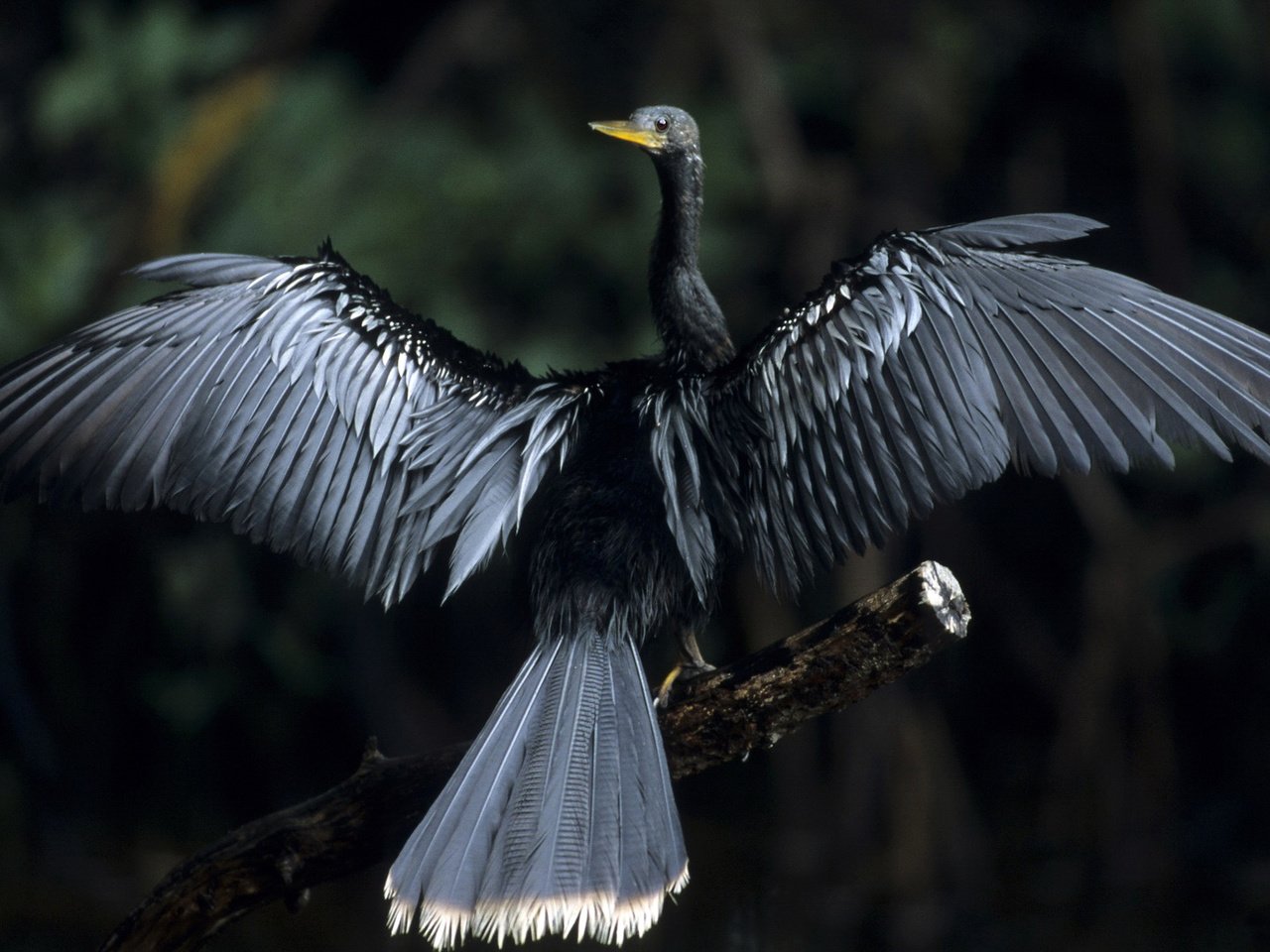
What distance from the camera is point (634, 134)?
411 cm

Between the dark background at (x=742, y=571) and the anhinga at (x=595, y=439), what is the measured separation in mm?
3018

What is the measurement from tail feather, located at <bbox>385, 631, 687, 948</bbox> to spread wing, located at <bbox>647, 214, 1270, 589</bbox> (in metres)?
0.56

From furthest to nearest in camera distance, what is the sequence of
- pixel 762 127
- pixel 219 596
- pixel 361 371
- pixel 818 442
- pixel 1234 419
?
pixel 762 127 → pixel 219 596 → pixel 361 371 → pixel 818 442 → pixel 1234 419

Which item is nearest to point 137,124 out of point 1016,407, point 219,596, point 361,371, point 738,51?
point 219,596

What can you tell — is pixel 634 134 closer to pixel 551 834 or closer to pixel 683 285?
pixel 683 285

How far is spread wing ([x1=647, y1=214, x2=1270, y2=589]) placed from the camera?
10.0 feet

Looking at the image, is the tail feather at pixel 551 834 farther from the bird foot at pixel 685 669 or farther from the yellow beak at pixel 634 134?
the yellow beak at pixel 634 134

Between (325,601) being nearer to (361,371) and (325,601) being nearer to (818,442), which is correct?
(361,371)

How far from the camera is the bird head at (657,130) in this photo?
412cm

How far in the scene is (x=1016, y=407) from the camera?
122 inches

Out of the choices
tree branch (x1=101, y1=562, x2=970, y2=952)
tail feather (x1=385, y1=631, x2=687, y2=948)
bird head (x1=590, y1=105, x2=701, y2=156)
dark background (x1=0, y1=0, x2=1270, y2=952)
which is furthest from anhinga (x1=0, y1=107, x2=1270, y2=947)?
dark background (x1=0, y1=0, x2=1270, y2=952)

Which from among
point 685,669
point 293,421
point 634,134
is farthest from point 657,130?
point 685,669

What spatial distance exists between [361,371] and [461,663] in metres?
3.61

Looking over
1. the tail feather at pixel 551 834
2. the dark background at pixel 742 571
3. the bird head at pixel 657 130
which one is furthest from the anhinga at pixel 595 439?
the dark background at pixel 742 571
